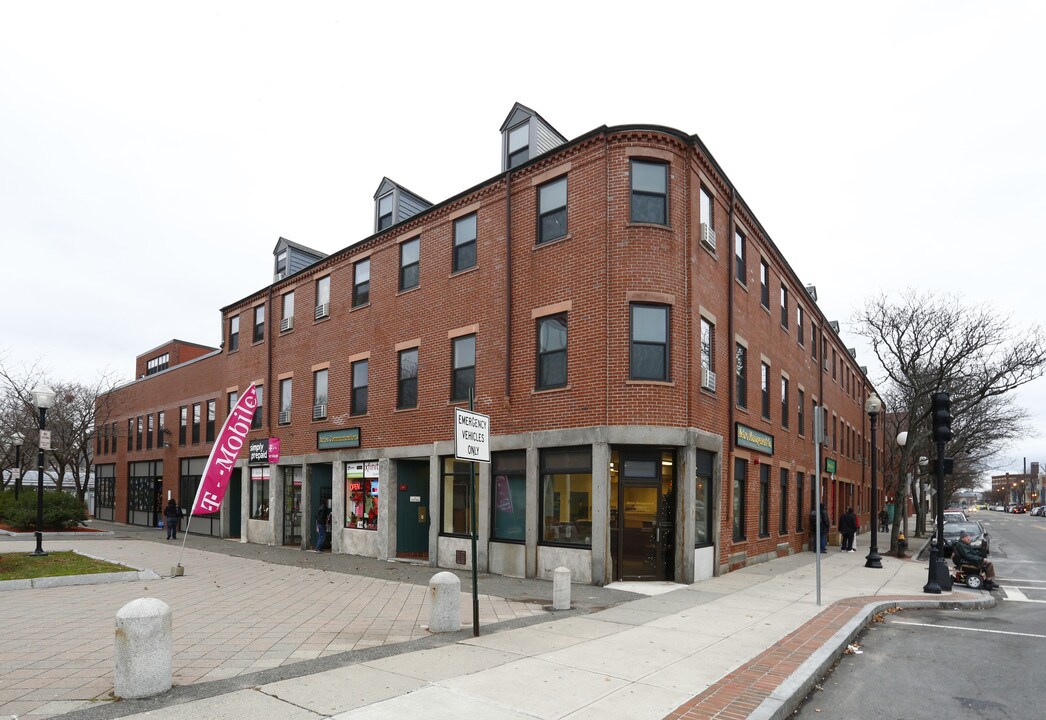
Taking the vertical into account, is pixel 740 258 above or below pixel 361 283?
above

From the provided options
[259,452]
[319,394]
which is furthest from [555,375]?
[259,452]

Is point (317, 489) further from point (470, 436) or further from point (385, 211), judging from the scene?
point (470, 436)

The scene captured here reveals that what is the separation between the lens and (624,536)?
14.7m

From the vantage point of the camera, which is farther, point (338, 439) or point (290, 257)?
point (290, 257)

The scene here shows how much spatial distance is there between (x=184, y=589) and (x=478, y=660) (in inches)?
343

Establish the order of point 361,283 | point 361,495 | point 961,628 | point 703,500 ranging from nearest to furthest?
point 961,628 → point 703,500 → point 361,495 → point 361,283

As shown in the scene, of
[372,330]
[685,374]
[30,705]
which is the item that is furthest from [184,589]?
[685,374]

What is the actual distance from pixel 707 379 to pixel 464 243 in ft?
23.5

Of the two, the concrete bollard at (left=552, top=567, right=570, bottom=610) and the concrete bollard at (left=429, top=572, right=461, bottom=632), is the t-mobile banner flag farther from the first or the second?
the concrete bollard at (left=429, top=572, right=461, bottom=632)

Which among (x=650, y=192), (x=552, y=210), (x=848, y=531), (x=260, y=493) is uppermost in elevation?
(x=650, y=192)

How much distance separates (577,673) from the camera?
7449 mm

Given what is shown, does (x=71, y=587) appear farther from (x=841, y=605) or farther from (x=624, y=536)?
(x=841, y=605)

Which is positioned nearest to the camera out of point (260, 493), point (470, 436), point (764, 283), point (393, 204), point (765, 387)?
point (470, 436)

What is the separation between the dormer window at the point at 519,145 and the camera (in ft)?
60.8
